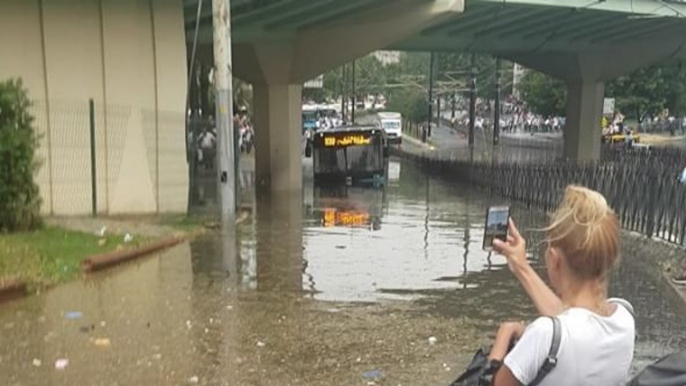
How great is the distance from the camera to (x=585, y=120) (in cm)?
4478

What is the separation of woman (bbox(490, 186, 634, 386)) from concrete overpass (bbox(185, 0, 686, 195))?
62.9 feet

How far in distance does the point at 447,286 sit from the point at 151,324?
3.98 meters

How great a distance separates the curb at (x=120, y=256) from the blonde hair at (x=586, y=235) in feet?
27.7

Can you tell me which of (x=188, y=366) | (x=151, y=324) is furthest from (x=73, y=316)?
(x=188, y=366)

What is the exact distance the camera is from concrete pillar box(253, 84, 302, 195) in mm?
30156

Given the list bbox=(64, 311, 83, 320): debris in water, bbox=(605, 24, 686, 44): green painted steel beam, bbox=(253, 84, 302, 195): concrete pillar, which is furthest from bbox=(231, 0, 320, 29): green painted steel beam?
bbox=(605, 24, 686, 44): green painted steel beam

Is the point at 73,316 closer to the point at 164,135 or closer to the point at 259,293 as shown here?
the point at 259,293

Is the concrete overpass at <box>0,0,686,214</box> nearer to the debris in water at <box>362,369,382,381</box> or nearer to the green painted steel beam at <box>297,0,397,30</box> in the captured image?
the green painted steel beam at <box>297,0,397,30</box>

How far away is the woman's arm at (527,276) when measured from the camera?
293cm

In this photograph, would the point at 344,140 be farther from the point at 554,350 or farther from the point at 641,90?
the point at 641,90

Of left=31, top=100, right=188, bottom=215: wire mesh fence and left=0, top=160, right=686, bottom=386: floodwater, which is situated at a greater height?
left=31, top=100, right=188, bottom=215: wire mesh fence

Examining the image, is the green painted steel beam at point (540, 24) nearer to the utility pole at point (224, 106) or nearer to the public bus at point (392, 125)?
the utility pole at point (224, 106)

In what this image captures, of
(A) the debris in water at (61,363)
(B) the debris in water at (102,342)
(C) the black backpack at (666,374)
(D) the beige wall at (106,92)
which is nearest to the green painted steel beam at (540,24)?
(D) the beige wall at (106,92)

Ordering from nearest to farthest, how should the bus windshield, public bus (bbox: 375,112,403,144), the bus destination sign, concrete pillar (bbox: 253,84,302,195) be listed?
concrete pillar (bbox: 253,84,302,195) → the bus destination sign → public bus (bbox: 375,112,403,144) → the bus windshield
